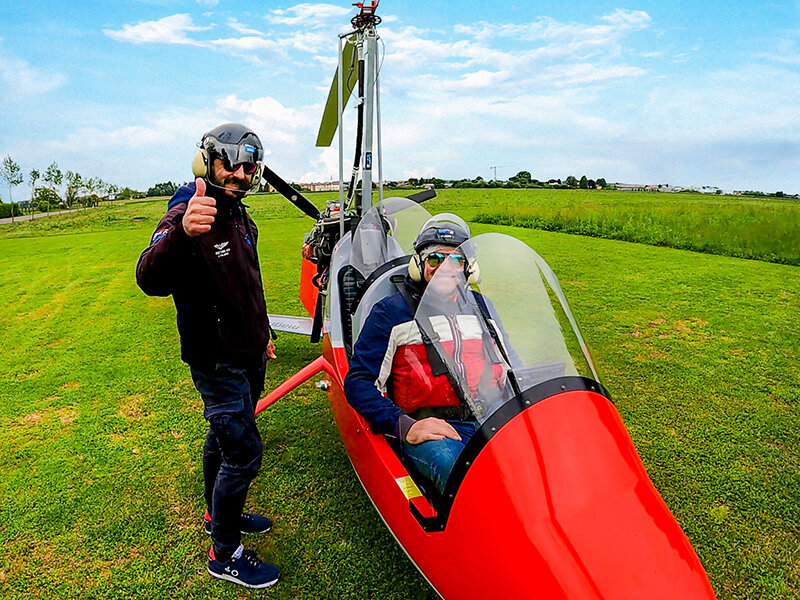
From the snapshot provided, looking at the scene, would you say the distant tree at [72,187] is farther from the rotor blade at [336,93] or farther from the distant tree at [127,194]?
the rotor blade at [336,93]

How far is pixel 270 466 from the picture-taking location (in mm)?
3592

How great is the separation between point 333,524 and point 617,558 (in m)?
1.84

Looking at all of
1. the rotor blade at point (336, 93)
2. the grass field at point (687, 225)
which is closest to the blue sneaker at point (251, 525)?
the rotor blade at point (336, 93)

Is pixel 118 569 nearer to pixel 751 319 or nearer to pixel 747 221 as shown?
pixel 751 319

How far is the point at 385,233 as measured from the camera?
371 cm

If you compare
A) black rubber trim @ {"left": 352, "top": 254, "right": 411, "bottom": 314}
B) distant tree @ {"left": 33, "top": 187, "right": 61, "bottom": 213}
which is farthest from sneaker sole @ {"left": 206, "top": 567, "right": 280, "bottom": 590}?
distant tree @ {"left": 33, "top": 187, "right": 61, "bottom": 213}

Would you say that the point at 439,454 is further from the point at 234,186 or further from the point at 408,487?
the point at 234,186

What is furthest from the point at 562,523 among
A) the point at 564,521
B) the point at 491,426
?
the point at 491,426

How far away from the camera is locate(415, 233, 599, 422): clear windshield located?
1916 mm

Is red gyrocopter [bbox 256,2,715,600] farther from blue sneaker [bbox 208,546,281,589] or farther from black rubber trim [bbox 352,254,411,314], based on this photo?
black rubber trim [bbox 352,254,411,314]

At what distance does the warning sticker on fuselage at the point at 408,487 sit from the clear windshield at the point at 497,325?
381 millimetres

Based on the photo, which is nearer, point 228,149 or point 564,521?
point 564,521

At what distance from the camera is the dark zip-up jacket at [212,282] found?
2066 millimetres

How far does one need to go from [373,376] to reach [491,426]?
804 millimetres
